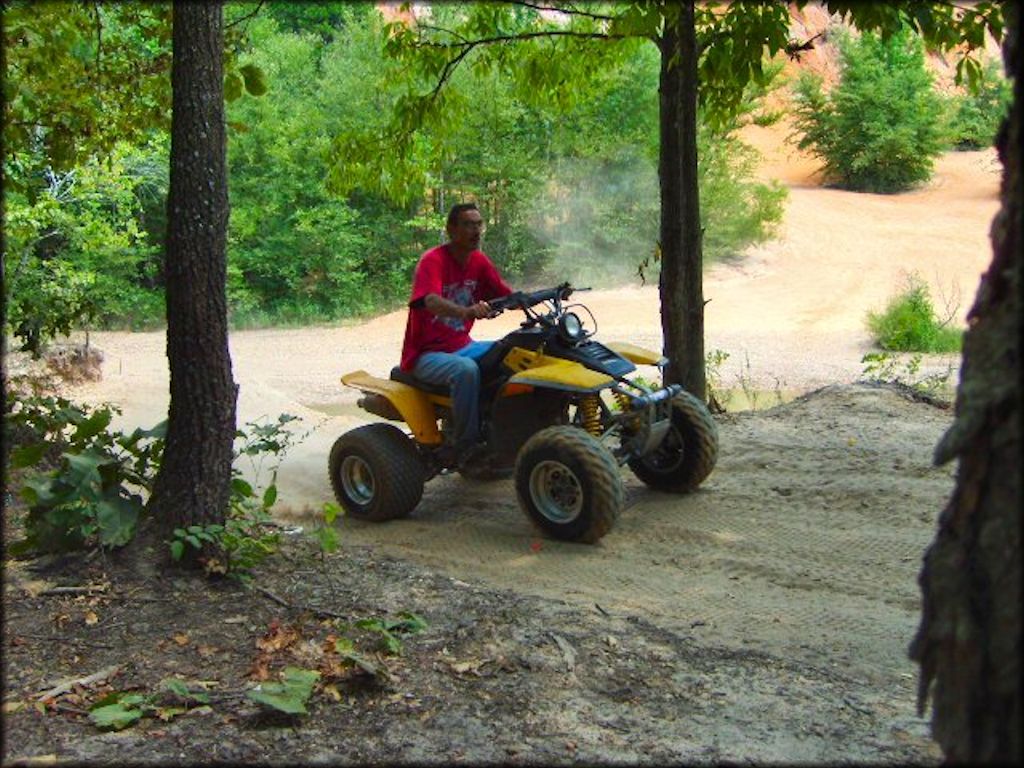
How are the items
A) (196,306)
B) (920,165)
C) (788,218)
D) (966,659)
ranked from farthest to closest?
(920,165), (788,218), (196,306), (966,659)

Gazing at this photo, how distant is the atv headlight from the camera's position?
272 inches

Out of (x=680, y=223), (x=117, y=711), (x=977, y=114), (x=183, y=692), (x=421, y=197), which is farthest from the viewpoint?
(x=977, y=114)

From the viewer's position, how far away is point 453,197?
982 inches

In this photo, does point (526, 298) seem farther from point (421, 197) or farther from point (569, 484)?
point (421, 197)

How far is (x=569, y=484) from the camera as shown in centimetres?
655

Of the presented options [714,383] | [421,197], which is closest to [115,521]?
[714,383]

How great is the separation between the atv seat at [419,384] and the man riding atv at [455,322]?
4 centimetres

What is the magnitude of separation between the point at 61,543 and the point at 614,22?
224 inches

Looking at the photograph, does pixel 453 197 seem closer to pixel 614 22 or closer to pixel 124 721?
pixel 614 22

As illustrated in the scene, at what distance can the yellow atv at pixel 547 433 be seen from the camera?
21.2 ft

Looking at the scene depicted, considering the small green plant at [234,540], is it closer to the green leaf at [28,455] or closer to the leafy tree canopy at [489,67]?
the green leaf at [28,455]

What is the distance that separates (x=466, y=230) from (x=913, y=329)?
38.7 ft

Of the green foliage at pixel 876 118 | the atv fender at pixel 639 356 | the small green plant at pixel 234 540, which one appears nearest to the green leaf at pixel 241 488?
the small green plant at pixel 234 540

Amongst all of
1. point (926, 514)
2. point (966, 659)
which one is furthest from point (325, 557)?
point (966, 659)
